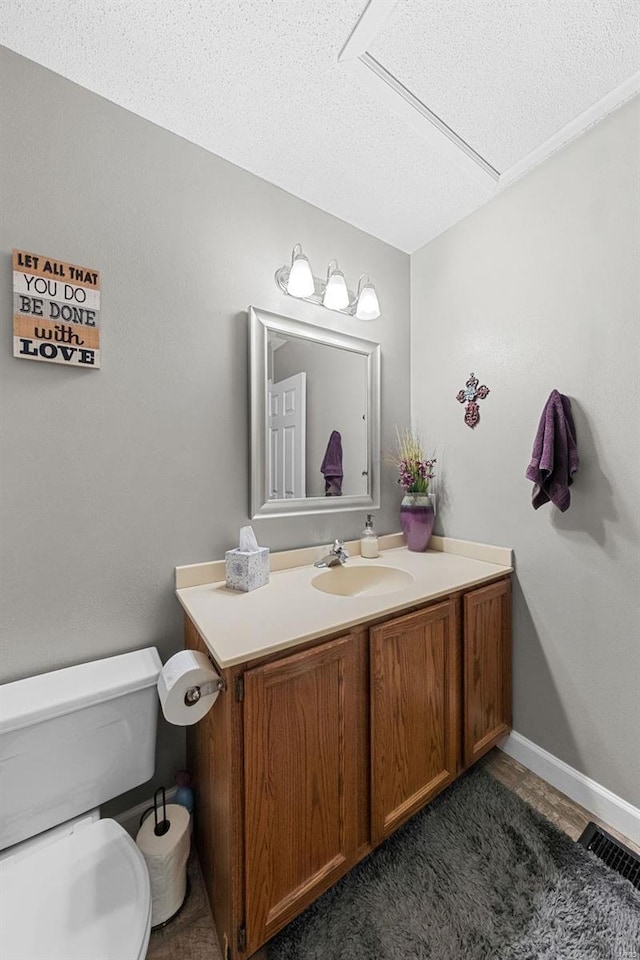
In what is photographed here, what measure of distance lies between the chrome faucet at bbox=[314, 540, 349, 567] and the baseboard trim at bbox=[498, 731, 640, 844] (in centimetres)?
103

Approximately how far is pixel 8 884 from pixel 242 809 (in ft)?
1.54

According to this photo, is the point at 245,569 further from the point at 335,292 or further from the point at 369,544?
the point at 335,292

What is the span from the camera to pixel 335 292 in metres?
1.62

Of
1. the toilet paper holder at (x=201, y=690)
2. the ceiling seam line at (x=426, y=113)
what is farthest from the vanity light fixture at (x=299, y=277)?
the toilet paper holder at (x=201, y=690)

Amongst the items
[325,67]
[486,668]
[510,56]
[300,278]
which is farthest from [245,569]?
[510,56]

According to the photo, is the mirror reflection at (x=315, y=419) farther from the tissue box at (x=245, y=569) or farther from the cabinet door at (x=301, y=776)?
the cabinet door at (x=301, y=776)

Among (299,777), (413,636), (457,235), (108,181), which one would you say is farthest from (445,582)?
(108,181)

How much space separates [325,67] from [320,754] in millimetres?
1972

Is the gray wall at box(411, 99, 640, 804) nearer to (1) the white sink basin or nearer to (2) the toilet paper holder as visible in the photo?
(1) the white sink basin

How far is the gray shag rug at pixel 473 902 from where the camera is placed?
3.25ft

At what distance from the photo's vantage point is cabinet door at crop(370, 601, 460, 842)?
1.14 metres

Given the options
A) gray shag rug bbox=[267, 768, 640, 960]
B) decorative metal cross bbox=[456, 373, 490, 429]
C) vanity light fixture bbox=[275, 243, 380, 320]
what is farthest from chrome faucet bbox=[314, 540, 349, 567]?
vanity light fixture bbox=[275, 243, 380, 320]

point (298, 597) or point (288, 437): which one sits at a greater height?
point (288, 437)

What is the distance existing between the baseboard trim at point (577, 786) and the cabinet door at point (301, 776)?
0.86 meters
